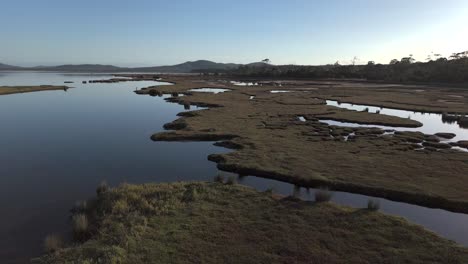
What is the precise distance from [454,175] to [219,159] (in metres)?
16.7

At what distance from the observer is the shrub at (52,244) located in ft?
48.9

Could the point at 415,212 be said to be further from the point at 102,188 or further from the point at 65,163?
the point at 65,163

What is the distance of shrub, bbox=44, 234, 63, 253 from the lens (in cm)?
1490

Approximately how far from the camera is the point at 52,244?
15.0m

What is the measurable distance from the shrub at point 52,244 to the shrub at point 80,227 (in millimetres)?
826

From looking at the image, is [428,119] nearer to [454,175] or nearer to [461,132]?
[461,132]

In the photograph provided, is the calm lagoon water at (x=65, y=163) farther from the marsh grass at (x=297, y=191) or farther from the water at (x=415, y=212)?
the marsh grass at (x=297, y=191)

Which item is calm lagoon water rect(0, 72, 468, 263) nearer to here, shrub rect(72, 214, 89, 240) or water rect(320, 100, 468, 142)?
shrub rect(72, 214, 89, 240)

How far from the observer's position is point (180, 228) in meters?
16.0

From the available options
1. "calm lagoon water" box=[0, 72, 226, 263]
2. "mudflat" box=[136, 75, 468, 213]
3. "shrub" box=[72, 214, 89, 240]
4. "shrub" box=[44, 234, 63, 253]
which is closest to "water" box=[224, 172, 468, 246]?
"mudflat" box=[136, 75, 468, 213]

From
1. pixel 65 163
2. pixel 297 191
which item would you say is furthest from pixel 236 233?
pixel 65 163

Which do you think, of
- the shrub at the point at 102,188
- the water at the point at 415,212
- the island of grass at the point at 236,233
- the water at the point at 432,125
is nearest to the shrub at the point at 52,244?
the island of grass at the point at 236,233

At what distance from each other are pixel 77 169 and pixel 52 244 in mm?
13539

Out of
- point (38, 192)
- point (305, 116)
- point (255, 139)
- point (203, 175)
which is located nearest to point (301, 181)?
point (203, 175)
